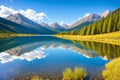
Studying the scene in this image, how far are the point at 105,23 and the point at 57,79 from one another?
12460 centimetres

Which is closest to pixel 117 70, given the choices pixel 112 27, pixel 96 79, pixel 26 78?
pixel 96 79

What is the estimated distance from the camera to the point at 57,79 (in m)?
25.2

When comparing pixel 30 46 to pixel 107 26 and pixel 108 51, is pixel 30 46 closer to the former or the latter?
pixel 108 51

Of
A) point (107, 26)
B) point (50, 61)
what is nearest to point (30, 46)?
point (50, 61)

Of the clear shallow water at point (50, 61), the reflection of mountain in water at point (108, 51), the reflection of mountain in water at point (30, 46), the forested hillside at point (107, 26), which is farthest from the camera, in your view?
the forested hillside at point (107, 26)

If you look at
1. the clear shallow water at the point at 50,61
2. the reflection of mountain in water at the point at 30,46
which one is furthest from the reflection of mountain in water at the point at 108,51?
the reflection of mountain in water at the point at 30,46

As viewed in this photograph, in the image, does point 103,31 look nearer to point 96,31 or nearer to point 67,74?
point 96,31

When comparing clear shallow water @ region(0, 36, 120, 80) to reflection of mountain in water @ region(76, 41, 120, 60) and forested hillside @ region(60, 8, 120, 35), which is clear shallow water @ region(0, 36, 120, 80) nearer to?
reflection of mountain in water @ region(76, 41, 120, 60)

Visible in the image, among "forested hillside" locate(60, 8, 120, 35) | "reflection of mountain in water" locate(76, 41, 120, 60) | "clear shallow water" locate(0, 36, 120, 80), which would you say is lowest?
"clear shallow water" locate(0, 36, 120, 80)

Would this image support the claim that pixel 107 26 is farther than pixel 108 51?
Yes

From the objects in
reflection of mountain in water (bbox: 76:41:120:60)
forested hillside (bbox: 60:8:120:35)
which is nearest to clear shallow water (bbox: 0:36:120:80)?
reflection of mountain in water (bbox: 76:41:120:60)

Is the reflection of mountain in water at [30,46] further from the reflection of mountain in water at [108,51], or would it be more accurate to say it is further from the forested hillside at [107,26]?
the forested hillside at [107,26]

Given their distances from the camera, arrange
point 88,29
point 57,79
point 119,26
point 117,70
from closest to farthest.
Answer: point 117,70
point 57,79
point 119,26
point 88,29

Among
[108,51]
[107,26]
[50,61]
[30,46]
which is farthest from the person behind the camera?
[107,26]
